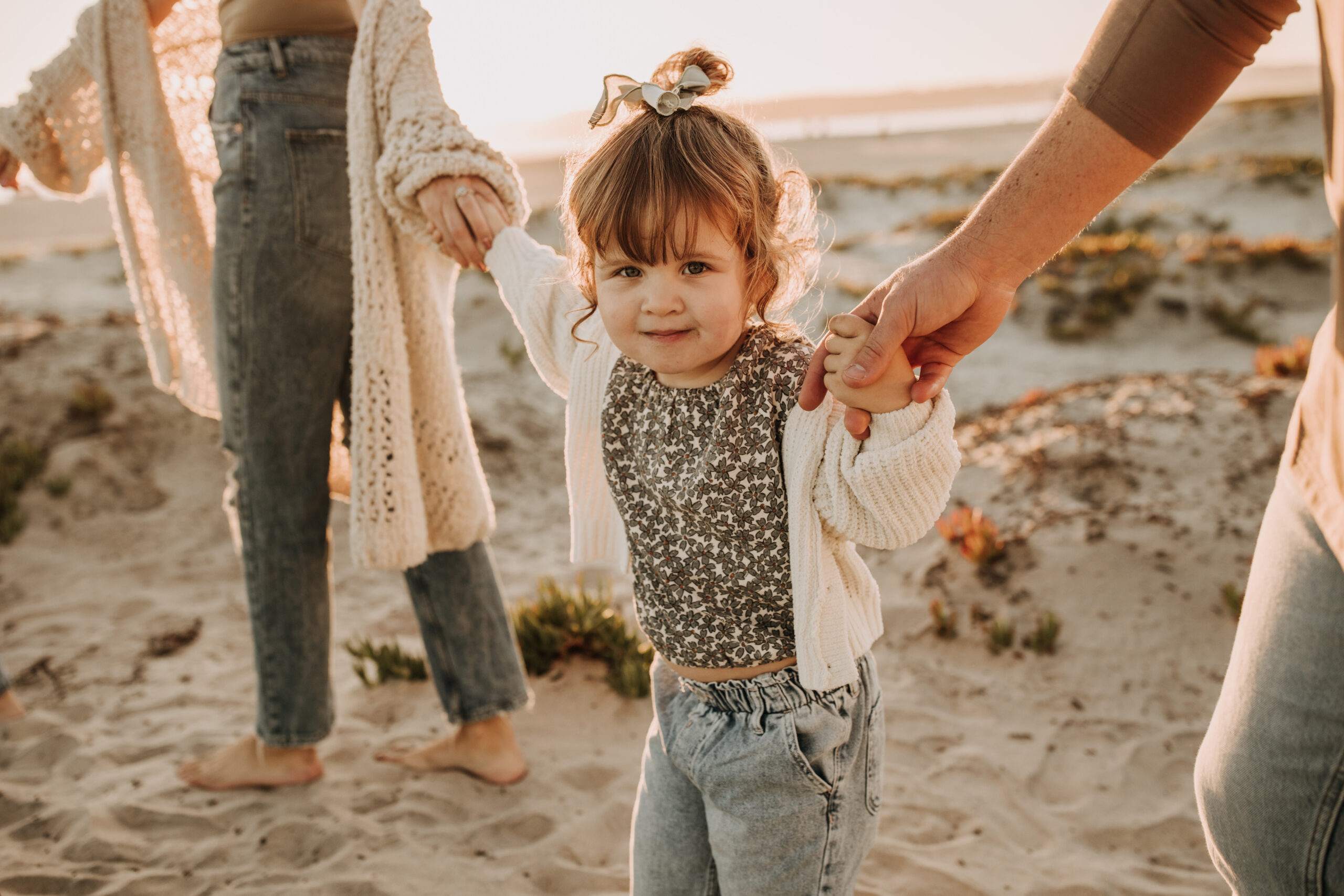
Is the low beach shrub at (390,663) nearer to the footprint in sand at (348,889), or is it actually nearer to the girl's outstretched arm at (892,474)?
the footprint in sand at (348,889)

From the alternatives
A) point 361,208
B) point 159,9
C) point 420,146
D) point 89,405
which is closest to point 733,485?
point 420,146

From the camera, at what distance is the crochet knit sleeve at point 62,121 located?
110 inches

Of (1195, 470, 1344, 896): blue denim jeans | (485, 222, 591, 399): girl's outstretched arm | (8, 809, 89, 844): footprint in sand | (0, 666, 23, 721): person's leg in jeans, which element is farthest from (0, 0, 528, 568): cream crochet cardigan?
(1195, 470, 1344, 896): blue denim jeans

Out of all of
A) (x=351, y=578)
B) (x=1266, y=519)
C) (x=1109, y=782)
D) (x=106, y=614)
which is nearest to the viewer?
(x=1266, y=519)

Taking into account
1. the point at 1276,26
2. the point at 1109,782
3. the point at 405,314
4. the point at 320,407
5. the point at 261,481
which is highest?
the point at 1276,26

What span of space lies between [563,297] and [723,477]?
67 centimetres

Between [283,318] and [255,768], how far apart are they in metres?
1.63

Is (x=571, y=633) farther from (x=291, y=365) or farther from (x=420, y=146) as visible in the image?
(x=420, y=146)

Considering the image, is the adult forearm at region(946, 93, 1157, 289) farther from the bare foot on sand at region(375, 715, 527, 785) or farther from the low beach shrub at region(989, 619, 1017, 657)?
the low beach shrub at region(989, 619, 1017, 657)

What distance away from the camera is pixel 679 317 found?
1.54 m

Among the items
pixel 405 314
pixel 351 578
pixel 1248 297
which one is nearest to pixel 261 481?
pixel 405 314

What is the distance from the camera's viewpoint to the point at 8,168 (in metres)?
2.90

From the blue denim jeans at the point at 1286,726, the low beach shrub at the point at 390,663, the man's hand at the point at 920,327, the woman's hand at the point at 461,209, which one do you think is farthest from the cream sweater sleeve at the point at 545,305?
the low beach shrub at the point at 390,663

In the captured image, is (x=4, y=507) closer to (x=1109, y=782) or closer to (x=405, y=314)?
(x=405, y=314)
